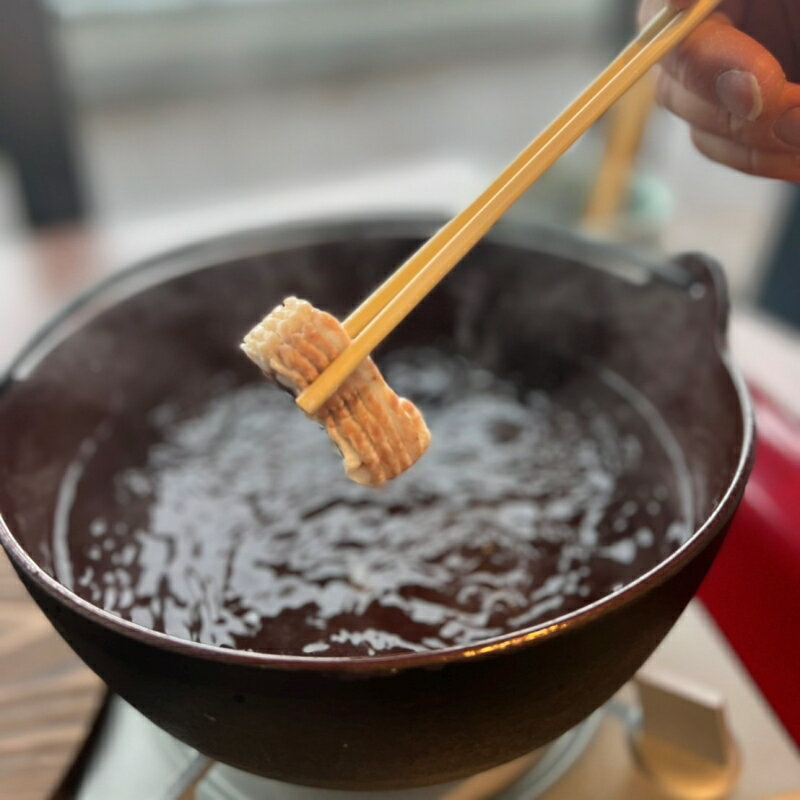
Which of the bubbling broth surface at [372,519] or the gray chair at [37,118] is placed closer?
the bubbling broth surface at [372,519]

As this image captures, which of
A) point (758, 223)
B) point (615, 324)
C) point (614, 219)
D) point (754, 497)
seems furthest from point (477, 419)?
point (758, 223)

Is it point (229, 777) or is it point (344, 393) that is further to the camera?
point (229, 777)

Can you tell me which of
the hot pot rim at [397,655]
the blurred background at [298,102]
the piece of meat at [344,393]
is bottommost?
the blurred background at [298,102]

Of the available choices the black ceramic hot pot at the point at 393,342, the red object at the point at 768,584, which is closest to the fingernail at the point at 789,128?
the black ceramic hot pot at the point at 393,342

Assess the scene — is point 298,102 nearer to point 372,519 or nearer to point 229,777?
point 372,519

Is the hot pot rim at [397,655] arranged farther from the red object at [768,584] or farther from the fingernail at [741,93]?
the fingernail at [741,93]

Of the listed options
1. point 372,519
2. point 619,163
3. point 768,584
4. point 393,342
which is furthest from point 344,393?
point 619,163

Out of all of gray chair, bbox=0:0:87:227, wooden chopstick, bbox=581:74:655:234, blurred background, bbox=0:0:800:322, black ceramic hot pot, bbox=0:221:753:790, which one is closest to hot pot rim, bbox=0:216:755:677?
black ceramic hot pot, bbox=0:221:753:790

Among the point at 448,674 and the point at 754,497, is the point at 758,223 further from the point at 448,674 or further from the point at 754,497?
the point at 448,674
